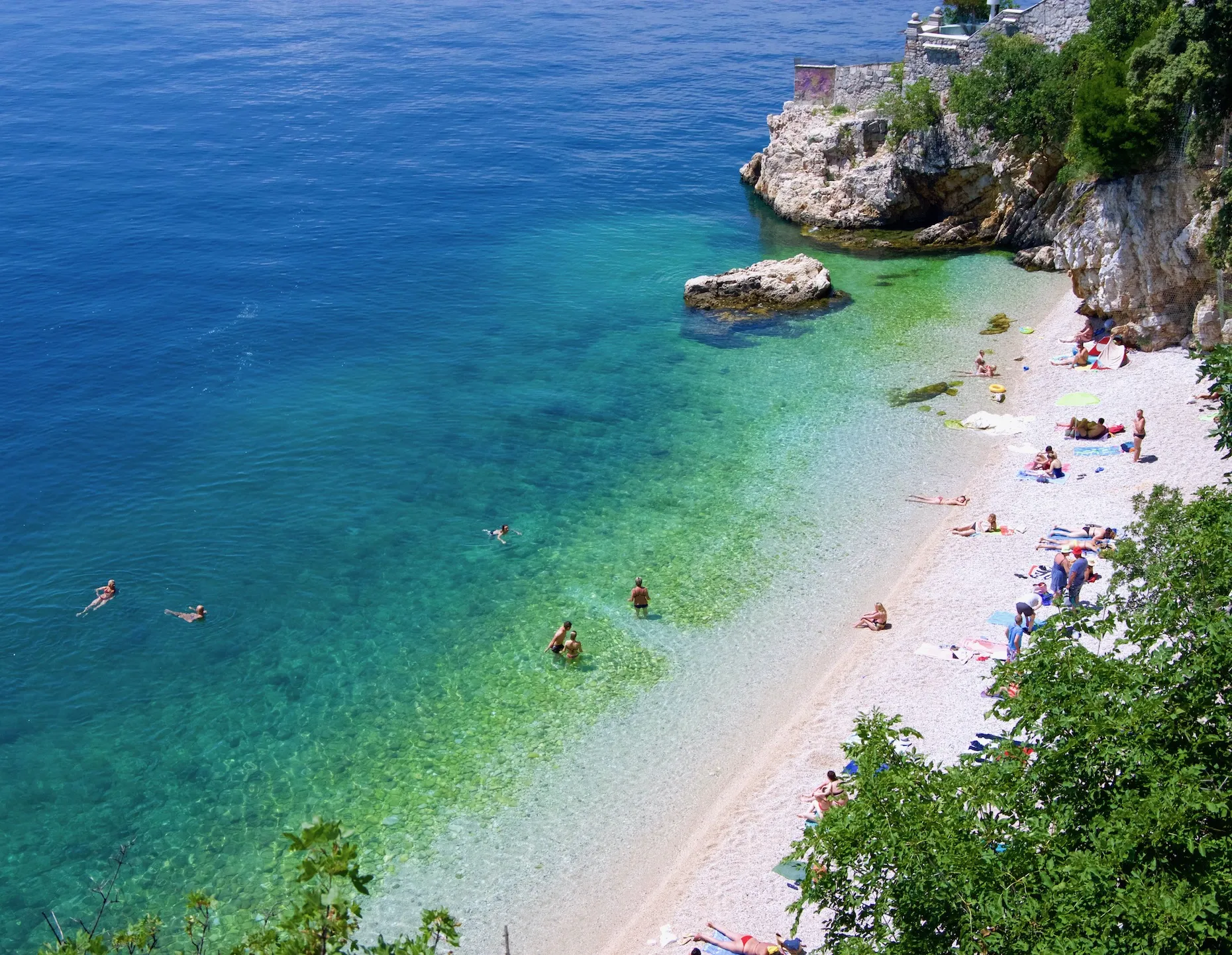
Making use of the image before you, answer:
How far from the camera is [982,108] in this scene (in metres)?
44.2

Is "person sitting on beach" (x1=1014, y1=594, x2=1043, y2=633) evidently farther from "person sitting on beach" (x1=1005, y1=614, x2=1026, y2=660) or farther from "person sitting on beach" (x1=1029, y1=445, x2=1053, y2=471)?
"person sitting on beach" (x1=1029, y1=445, x2=1053, y2=471)

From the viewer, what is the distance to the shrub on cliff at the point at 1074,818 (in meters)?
11.3

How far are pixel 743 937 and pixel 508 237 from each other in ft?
149

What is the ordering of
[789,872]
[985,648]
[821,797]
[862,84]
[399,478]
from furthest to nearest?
[862,84]
[399,478]
[985,648]
[821,797]
[789,872]

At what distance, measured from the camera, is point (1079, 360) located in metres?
35.8

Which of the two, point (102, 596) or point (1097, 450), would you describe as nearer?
point (102, 596)

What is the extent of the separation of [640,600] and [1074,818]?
14.8 m

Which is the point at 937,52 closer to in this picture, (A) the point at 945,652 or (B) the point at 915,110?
(B) the point at 915,110

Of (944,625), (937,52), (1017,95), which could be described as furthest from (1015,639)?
(937,52)

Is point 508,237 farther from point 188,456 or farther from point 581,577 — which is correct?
point 581,577

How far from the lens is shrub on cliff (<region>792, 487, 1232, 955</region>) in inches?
445

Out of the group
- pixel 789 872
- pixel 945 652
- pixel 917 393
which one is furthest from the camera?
pixel 917 393

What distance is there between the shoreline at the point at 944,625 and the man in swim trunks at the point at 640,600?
5.06m

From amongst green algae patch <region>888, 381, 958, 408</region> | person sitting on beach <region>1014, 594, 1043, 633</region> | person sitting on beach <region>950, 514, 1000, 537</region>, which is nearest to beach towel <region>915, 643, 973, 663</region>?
person sitting on beach <region>1014, 594, 1043, 633</region>
